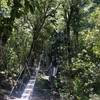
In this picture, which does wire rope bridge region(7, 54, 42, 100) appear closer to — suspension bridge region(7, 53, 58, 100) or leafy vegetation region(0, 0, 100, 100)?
suspension bridge region(7, 53, 58, 100)

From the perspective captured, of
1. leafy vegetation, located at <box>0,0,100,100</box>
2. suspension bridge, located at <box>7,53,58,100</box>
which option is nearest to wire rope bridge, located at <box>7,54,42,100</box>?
suspension bridge, located at <box>7,53,58,100</box>

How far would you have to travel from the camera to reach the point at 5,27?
11234 millimetres

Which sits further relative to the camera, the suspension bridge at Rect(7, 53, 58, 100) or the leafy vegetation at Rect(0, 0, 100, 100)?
the leafy vegetation at Rect(0, 0, 100, 100)

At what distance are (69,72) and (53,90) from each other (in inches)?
105

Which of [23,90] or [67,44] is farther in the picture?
[67,44]

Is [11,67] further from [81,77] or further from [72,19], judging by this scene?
[81,77]

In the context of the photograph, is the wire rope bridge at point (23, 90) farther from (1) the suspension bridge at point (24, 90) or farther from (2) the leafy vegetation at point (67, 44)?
(2) the leafy vegetation at point (67, 44)

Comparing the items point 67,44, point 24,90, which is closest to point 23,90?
point 24,90

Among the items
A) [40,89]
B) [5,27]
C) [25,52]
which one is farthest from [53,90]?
[5,27]

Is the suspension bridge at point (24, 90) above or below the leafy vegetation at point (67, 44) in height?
below

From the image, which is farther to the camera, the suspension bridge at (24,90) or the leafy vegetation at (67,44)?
the leafy vegetation at (67,44)

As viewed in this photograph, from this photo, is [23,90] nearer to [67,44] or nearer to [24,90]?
[24,90]

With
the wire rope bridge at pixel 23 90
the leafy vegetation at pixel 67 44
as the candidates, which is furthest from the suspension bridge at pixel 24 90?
the leafy vegetation at pixel 67 44

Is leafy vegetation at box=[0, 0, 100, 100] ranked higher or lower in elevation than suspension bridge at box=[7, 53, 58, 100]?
higher
